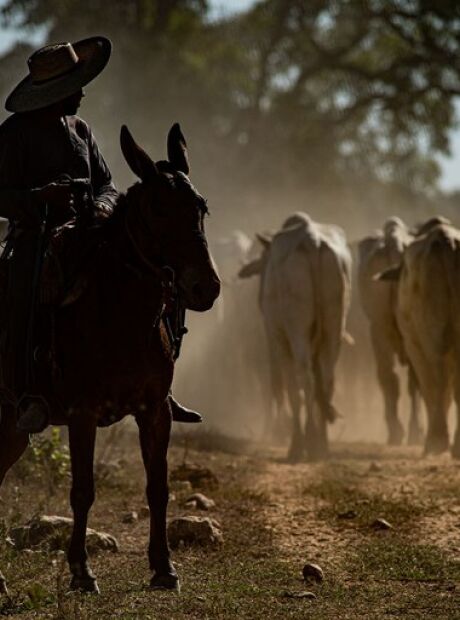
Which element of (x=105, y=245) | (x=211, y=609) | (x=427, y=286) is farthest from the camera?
(x=427, y=286)

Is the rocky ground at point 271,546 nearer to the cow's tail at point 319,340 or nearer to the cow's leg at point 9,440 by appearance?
the cow's leg at point 9,440

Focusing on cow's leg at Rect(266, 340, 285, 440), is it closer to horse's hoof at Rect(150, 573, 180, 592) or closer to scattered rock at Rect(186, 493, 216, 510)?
scattered rock at Rect(186, 493, 216, 510)

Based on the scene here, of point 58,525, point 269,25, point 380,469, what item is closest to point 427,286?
point 380,469

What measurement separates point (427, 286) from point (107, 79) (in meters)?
31.9

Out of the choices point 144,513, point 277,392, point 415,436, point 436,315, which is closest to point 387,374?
point 415,436

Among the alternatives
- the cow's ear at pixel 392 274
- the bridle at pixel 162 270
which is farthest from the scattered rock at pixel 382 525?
the cow's ear at pixel 392 274

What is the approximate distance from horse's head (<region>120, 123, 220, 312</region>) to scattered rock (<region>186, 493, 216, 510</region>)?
3.81 meters

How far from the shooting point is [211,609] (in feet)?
25.2

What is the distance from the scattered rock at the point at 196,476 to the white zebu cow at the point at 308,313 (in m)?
3.82

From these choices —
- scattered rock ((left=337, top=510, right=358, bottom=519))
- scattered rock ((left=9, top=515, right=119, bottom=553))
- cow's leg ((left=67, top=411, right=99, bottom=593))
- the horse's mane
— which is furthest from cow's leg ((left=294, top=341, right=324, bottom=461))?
cow's leg ((left=67, top=411, right=99, bottom=593))

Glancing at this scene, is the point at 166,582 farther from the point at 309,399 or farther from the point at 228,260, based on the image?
the point at 228,260

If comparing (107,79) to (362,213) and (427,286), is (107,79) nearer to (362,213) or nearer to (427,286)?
(362,213)

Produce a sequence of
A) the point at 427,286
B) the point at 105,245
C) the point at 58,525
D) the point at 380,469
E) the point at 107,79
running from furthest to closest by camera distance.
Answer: the point at 107,79, the point at 427,286, the point at 380,469, the point at 58,525, the point at 105,245

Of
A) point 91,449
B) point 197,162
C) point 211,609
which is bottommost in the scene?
point 211,609
